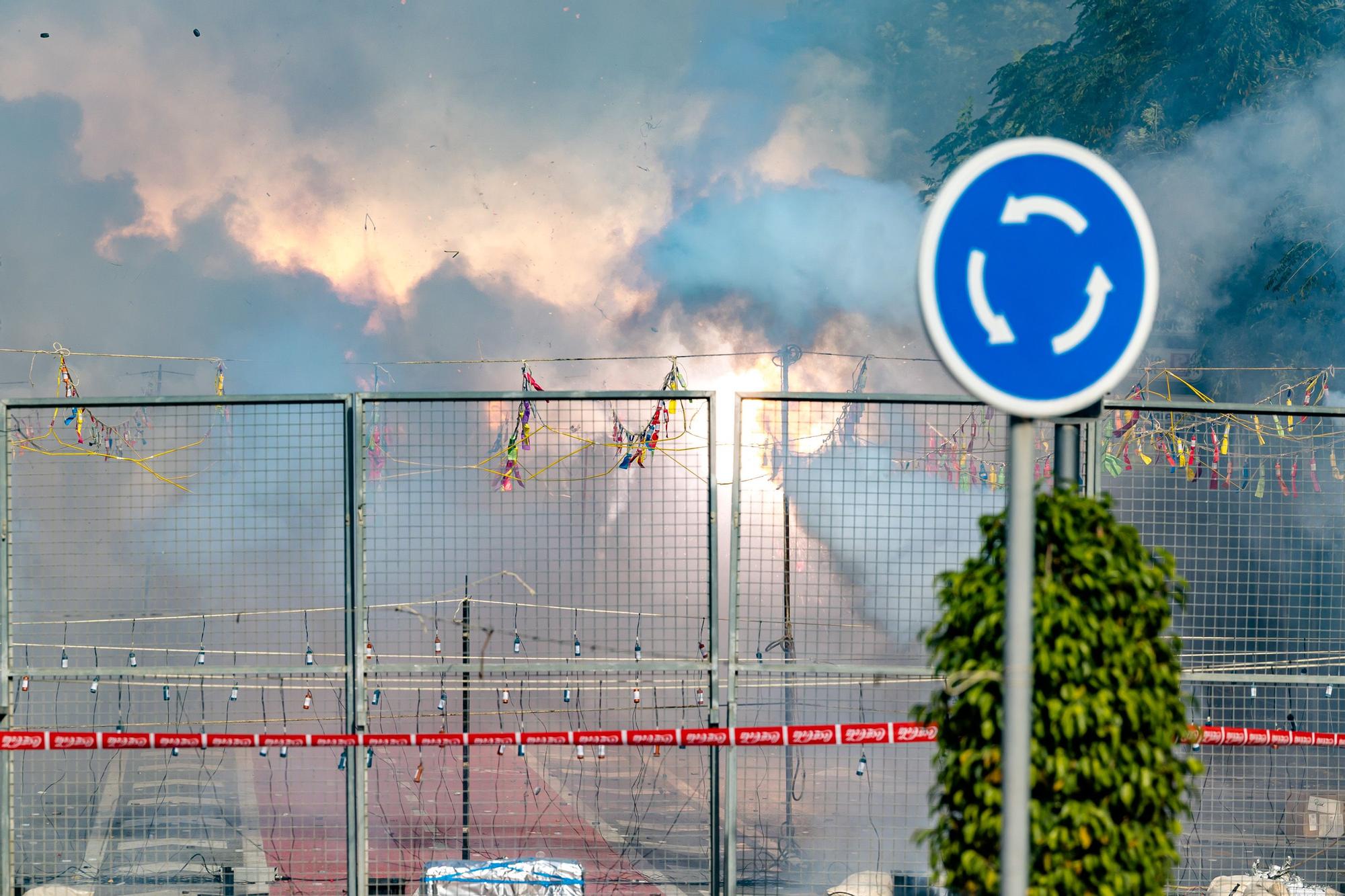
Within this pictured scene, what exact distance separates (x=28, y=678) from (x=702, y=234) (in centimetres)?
3237

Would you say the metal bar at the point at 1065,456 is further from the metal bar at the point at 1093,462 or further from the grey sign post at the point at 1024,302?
the metal bar at the point at 1093,462

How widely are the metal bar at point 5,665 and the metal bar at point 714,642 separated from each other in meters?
3.49

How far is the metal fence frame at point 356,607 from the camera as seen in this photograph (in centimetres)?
607

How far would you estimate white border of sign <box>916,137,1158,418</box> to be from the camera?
290 cm

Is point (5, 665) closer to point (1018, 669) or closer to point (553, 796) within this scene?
point (1018, 669)

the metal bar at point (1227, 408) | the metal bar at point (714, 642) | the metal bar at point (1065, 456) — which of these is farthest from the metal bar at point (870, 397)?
the metal bar at point (1065, 456)

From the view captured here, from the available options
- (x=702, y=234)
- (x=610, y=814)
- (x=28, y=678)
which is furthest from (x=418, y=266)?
(x=28, y=678)

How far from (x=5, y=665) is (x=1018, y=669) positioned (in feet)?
17.8

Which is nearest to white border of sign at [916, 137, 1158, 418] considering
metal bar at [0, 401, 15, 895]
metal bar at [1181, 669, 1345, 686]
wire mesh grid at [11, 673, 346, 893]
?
metal bar at [1181, 669, 1345, 686]

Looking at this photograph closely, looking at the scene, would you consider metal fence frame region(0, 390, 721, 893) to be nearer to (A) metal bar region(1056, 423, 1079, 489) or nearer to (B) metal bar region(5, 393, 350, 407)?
(B) metal bar region(5, 393, 350, 407)

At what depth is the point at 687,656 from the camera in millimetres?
6434

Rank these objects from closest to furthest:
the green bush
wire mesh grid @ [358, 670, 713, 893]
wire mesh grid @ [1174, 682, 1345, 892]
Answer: the green bush, wire mesh grid @ [1174, 682, 1345, 892], wire mesh grid @ [358, 670, 713, 893]

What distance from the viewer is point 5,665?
635cm

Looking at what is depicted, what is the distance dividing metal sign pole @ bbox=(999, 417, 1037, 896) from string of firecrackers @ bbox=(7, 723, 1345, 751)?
3096 millimetres
